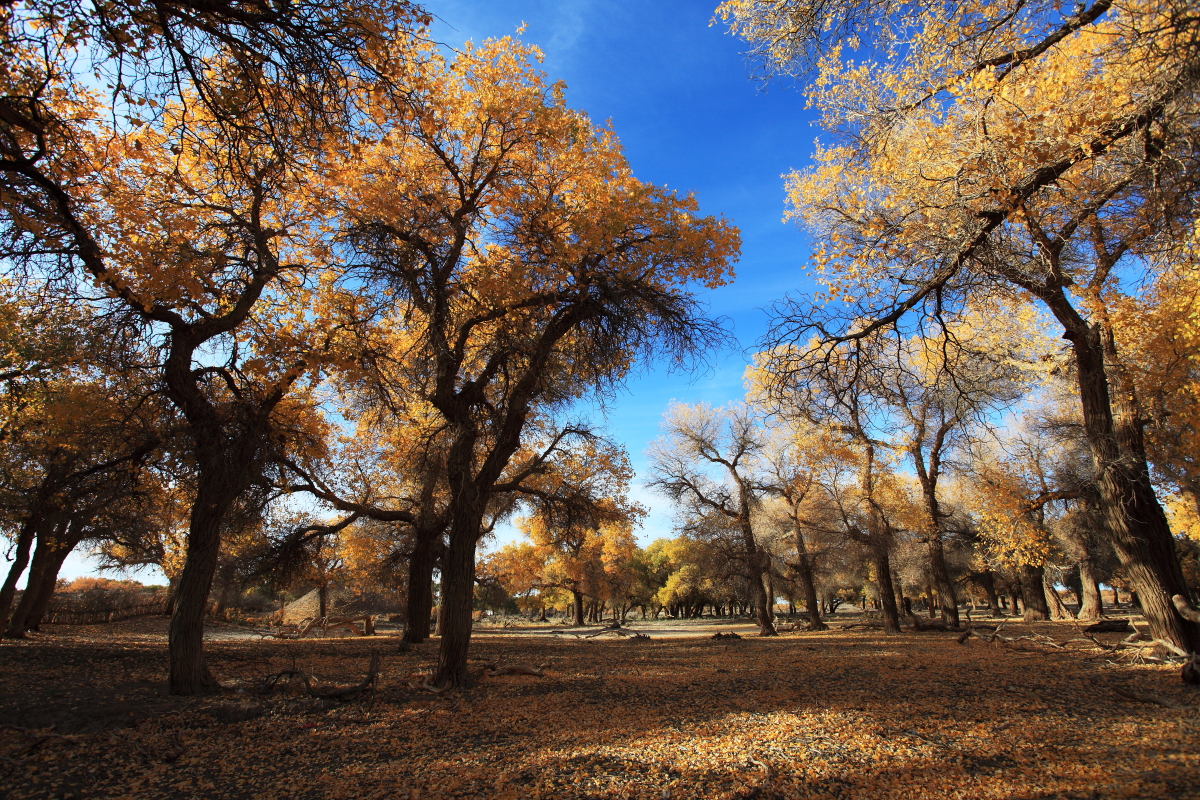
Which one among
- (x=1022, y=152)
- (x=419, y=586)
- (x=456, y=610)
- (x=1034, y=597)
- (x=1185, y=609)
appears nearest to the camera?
(x=1022, y=152)

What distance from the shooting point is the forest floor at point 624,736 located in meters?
3.92

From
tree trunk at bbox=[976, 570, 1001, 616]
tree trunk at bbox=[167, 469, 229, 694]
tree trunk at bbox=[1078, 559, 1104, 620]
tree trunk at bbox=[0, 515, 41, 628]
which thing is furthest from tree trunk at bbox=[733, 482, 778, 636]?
tree trunk at bbox=[976, 570, 1001, 616]

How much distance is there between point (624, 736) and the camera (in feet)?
17.0

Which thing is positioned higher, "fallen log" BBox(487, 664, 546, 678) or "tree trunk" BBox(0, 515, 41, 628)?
"tree trunk" BBox(0, 515, 41, 628)

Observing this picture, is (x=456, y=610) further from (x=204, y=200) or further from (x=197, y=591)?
(x=204, y=200)

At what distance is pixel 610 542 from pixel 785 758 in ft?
95.0

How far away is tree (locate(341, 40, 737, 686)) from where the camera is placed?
7.82 meters

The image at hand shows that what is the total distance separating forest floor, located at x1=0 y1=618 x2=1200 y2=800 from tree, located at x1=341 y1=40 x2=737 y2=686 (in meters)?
2.21

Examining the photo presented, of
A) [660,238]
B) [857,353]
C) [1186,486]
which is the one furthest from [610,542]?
[857,353]

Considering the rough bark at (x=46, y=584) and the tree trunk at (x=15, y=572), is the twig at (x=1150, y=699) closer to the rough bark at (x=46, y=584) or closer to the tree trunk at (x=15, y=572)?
the tree trunk at (x=15, y=572)


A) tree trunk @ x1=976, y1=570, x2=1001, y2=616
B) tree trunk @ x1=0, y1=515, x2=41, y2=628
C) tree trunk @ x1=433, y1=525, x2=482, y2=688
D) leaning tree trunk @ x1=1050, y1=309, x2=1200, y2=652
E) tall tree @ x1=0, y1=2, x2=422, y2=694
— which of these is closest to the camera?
tall tree @ x1=0, y1=2, x2=422, y2=694

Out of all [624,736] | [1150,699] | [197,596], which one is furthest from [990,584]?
[197,596]

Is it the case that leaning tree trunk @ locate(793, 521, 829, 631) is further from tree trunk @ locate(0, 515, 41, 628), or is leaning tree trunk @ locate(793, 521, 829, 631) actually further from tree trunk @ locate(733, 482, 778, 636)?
tree trunk @ locate(0, 515, 41, 628)

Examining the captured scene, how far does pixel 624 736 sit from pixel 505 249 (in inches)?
270
